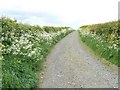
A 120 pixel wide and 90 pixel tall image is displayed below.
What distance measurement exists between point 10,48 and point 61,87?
348 cm

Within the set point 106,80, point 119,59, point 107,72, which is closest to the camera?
point 106,80

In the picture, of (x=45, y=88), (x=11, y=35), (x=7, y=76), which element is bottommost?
(x=45, y=88)

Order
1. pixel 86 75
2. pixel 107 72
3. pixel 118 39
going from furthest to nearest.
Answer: pixel 118 39 < pixel 107 72 < pixel 86 75

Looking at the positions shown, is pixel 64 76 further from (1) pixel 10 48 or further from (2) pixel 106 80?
(1) pixel 10 48

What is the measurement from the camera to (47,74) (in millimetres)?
14625

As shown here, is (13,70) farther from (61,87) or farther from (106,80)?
(106,80)

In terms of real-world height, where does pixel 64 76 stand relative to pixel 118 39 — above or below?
below

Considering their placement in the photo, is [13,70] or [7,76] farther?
[13,70]

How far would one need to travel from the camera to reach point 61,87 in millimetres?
12055

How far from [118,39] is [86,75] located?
689 cm

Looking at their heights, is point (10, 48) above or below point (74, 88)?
above

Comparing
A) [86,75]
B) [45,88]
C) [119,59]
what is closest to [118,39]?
[119,59]

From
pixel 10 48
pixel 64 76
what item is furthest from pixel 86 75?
pixel 10 48

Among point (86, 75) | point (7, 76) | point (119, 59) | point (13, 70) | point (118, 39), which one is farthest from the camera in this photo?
point (118, 39)
